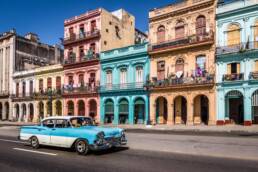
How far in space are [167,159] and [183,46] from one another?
72.3 feet

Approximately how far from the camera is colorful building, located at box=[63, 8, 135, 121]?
3812 centimetres

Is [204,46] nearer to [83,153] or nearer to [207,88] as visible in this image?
[207,88]

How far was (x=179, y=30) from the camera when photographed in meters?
31.2

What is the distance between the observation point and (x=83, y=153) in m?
10.3

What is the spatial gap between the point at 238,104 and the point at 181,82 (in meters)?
6.11

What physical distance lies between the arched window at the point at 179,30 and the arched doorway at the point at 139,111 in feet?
28.3

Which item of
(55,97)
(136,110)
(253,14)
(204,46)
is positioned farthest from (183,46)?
(55,97)

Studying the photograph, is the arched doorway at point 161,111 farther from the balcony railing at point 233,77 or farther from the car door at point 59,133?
the car door at point 59,133

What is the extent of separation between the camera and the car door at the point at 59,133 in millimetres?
11125

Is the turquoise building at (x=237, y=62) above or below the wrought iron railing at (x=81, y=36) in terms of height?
below

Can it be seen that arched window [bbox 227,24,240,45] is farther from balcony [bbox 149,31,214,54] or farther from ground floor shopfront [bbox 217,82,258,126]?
ground floor shopfront [bbox 217,82,258,126]

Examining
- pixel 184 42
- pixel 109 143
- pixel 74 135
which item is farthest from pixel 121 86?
pixel 109 143

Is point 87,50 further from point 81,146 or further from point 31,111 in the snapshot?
point 81,146

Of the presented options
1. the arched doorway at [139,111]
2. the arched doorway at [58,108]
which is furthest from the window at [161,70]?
the arched doorway at [58,108]
